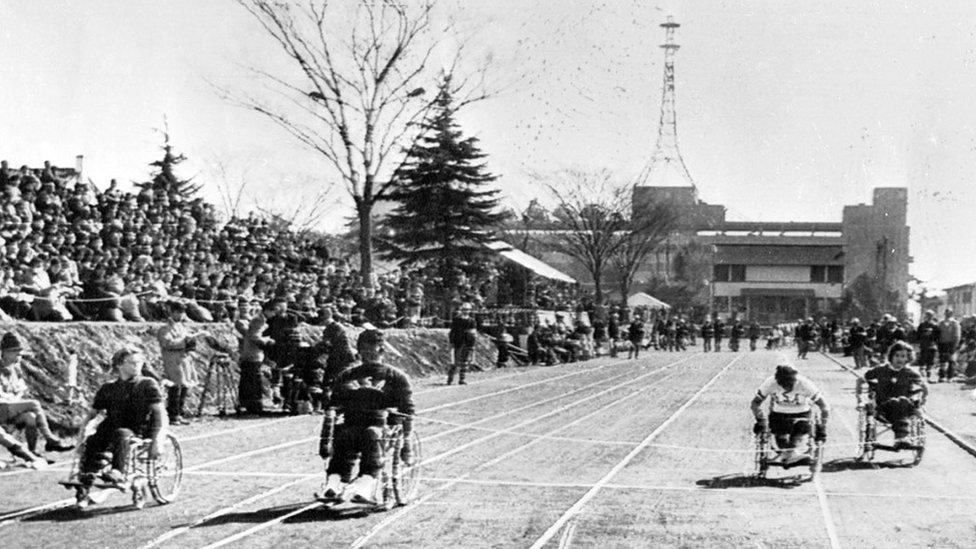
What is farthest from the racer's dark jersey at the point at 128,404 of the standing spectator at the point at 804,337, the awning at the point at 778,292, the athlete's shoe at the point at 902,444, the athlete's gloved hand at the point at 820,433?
the awning at the point at 778,292

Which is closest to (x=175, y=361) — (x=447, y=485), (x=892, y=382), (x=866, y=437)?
(x=447, y=485)

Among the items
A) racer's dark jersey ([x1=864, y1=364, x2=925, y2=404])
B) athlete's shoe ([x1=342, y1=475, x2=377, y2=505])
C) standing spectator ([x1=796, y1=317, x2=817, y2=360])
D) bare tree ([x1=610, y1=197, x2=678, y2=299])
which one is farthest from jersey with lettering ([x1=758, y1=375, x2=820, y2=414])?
bare tree ([x1=610, y1=197, x2=678, y2=299])

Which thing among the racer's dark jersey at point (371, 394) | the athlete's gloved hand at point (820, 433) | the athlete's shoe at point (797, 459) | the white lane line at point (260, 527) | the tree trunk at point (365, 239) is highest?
the tree trunk at point (365, 239)

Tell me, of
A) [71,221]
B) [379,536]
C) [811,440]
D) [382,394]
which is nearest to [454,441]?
[811,440]

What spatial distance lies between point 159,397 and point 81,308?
404 inches

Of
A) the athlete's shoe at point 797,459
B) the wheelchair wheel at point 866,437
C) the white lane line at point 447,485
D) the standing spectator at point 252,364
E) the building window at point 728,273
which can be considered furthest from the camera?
the building window at point 728,273

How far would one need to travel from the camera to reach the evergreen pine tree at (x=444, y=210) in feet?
202

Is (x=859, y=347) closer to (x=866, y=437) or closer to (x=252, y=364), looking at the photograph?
(x=252, y=364)

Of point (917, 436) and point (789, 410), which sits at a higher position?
point (789, 410)

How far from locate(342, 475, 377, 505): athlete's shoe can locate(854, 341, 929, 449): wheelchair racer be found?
23.8 feet

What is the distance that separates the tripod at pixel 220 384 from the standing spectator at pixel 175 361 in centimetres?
128

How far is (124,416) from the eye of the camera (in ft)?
37.4

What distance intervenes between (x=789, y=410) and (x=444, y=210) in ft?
156

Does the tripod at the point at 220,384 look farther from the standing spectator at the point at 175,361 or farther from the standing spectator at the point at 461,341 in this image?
the standing spectator at the point at 461,341
